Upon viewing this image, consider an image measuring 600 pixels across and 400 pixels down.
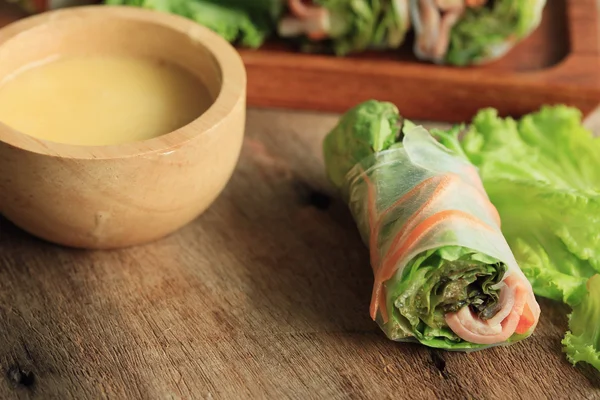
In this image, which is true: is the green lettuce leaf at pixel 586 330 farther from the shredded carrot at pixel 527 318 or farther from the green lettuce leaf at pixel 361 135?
the green lettuce leaf at pixel 361 135

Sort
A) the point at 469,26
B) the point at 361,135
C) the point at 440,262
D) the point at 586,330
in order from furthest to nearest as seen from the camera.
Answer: the point at 469,26 → the point at 361,135 → the point at 586,330 → the point at 440,262

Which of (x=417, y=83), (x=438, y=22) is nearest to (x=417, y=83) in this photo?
(x=417, y=83)

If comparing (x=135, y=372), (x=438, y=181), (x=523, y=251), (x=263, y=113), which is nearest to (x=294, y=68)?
(x=263, y=113)

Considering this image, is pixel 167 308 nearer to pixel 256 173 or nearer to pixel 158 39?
pixel 256 173

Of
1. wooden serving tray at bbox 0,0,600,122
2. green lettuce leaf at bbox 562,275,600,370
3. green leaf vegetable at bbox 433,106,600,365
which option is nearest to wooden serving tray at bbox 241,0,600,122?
wooden serving tray at bbox 0,0,600,122

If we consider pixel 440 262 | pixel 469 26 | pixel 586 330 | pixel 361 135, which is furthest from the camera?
pixel 469 26

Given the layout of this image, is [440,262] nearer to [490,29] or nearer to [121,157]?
[121,157]

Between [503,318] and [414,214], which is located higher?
[414,214]
